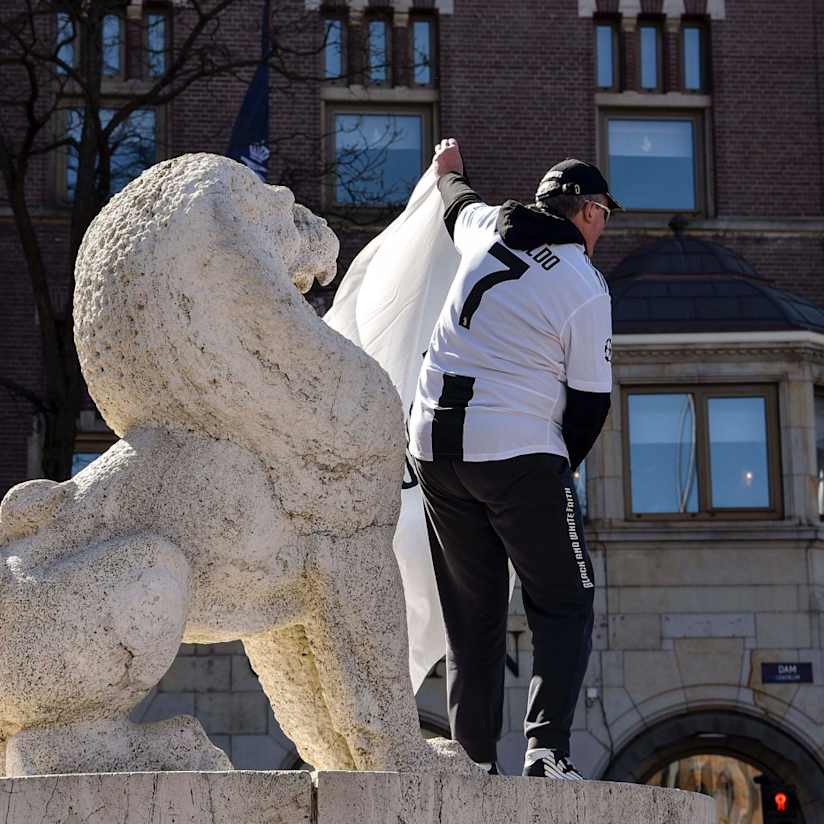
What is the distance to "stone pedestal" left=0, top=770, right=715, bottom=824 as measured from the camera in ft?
12.4

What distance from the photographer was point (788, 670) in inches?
757

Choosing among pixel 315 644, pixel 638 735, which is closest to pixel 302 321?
pixel 315 644

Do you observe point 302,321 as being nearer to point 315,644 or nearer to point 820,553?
point 315,644

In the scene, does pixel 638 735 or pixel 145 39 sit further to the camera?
pixel 145 39

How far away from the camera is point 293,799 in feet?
12.7

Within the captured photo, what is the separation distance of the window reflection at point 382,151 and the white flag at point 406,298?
1586 centimetres

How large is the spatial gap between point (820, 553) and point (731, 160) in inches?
218

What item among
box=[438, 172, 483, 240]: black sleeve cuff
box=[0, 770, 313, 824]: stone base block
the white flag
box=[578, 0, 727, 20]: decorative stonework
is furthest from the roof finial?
box=[0, 770, 313, 824]: stone base block

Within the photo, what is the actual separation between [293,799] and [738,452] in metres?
16.5

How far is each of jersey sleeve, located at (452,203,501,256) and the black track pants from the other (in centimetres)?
68

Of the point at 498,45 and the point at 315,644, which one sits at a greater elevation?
the point at 498,45

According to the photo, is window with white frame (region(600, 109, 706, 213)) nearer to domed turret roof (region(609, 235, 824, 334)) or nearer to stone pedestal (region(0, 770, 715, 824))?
domed turret roof (region(609, 235, 824, 334))

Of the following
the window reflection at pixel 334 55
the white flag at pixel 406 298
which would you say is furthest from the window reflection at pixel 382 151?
the white flag at pixel 406 298

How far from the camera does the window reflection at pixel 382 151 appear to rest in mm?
21938
